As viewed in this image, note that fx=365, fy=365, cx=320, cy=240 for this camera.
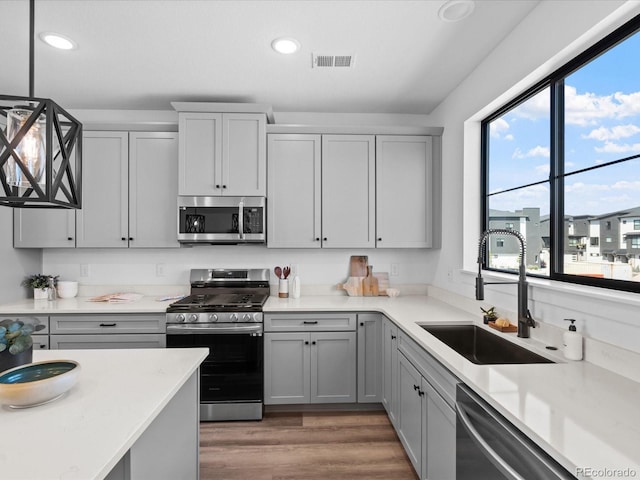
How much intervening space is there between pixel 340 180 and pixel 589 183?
1873 millimetres

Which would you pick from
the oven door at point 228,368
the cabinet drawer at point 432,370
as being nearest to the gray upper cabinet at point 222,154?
the oven door at point 228,368

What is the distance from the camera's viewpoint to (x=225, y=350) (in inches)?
110

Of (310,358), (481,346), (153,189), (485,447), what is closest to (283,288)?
(310,358)

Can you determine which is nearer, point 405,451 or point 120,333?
point 405,451

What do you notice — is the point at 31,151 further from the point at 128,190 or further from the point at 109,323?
the point at 128,190

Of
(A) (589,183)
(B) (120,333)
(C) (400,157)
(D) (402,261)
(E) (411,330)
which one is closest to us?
(A) (589,183)

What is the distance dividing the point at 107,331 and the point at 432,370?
95.5 inches

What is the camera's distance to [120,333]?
282 centimetres

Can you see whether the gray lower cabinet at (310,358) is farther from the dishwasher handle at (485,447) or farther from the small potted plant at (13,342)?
the small potted plant at (13,342)

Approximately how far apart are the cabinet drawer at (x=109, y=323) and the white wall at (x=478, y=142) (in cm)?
240

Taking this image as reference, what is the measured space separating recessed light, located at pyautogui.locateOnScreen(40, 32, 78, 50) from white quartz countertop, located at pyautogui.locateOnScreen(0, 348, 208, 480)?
1840 millimetres

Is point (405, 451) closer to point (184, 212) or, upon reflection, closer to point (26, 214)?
point (184, 212)

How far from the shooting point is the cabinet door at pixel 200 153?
3.05 metres

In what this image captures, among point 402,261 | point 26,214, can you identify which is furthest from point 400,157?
point 26,214
